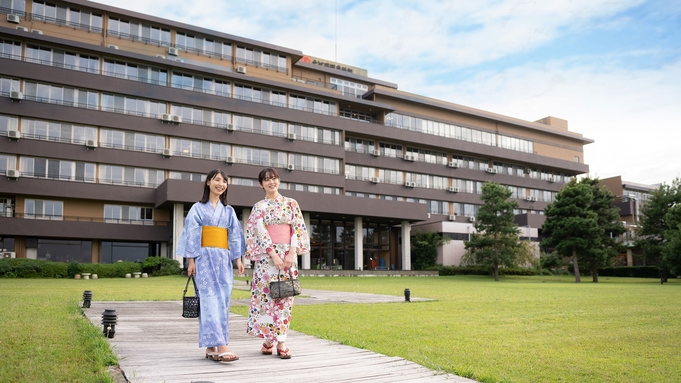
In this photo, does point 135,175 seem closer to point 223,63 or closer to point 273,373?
point 223,63

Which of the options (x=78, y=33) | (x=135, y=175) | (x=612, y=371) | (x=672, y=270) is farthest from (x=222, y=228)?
(x=78, y=33)

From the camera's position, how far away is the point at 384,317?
440 inches

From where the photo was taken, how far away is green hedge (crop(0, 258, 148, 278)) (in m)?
33.6

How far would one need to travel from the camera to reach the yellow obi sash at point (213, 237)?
634 centimetres

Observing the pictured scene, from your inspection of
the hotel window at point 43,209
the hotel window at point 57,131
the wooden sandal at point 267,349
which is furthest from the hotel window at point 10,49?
the wooden sandal at point 267,349

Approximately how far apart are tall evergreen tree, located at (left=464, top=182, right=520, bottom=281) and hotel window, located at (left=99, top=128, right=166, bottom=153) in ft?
89.5

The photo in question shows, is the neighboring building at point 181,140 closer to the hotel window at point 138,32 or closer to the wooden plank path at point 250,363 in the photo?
the hotel window at point 138,32

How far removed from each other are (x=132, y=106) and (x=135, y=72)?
10.4 ft

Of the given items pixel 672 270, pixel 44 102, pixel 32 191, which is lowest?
pixel 672 270

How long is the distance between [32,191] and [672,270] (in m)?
45.4

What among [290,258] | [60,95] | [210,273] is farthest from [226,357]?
[60,95]

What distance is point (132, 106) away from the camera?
44.4 m

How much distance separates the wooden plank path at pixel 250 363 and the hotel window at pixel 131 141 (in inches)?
1515

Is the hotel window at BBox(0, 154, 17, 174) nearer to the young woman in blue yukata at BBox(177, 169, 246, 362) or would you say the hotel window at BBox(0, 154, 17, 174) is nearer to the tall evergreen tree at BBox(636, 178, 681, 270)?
the young woman in blue yukata at BBox(177, 169, 246, 362)
